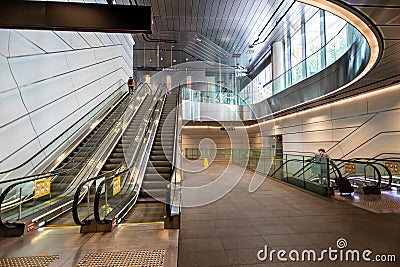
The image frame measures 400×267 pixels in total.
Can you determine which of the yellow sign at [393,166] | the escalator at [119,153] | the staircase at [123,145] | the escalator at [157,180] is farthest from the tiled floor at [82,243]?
the yellow sign at [393,166]

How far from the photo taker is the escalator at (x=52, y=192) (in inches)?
153

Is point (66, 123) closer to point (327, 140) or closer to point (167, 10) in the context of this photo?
point (167, 10)

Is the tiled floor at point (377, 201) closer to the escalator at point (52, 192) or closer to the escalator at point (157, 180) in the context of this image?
the escalator at point (157, 180)

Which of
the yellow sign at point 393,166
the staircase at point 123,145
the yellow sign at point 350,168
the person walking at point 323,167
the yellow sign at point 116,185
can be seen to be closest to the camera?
the yellow sign at point 116,185

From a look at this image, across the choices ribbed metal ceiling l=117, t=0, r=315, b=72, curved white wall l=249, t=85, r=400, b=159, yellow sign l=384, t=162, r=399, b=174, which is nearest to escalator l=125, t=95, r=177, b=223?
ribbed metal ceiling l=117, t=0, r=315, b=72

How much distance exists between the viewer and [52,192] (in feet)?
16.5

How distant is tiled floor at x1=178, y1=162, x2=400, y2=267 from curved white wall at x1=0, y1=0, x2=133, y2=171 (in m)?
3.91

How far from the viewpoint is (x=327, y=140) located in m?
11.1

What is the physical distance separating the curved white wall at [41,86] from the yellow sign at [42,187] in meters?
0.93

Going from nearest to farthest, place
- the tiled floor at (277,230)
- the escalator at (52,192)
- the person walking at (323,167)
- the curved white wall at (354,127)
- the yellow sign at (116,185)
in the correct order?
the tiled floor at (277,230) → the escalator at (52,192) → the yellow sign at (116,185) → the person walking at (323,167) → the curved white wall at (354,127)

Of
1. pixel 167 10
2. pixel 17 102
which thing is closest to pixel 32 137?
pixel 17 102

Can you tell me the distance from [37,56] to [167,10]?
22.0 feet

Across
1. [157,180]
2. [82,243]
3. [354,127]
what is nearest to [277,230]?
[82,243]

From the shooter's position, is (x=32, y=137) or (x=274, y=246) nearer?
(x=274, y=246)
